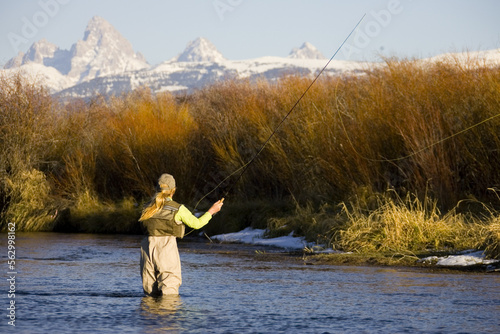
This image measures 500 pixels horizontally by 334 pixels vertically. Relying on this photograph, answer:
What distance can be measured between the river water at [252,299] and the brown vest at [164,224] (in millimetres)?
759

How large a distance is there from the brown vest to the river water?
0.76 metres

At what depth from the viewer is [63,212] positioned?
21656 millimetres

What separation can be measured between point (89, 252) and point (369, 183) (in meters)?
5.66

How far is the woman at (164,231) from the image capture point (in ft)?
27.6

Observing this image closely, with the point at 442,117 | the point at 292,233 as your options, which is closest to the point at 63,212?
the point at 292,233

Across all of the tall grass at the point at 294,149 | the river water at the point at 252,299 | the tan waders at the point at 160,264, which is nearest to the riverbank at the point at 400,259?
the tall grass at the point at 294,149

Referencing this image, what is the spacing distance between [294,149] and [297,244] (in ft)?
11.7

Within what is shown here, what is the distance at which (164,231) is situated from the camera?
333 inches

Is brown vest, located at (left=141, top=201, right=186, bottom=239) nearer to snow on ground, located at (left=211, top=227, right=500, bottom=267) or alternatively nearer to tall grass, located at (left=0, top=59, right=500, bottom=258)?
tall grass, located at (left=0, top=59, right=500, bottom=258)

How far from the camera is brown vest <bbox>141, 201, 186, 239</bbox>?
841cm

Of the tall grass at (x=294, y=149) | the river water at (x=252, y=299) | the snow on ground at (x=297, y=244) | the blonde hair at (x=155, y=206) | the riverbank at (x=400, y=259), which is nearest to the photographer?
the river water at (x=252, y=299)

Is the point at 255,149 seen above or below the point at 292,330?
above

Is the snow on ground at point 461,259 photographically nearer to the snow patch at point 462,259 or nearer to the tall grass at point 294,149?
the snow patch at point 462,259

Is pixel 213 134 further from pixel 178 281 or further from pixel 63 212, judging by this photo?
pixel 178 281
